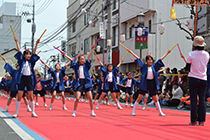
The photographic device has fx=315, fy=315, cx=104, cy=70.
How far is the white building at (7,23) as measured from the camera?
74.5 meters

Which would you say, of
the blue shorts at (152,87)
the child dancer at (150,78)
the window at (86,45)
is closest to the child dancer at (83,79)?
the child dancer at (150,78)

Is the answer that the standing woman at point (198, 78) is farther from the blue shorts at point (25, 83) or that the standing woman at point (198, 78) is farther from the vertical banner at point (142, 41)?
the vertical banner at point (142, 41)

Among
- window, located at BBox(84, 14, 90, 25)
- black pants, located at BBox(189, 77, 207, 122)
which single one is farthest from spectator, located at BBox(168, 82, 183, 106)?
window, located at BBox(84, 14, 90, 25)

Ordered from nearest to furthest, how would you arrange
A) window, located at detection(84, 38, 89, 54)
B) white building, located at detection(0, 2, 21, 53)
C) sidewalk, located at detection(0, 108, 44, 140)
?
sidewalk, located at detection(0, 108, 44, 140) < window, located at detection(84, 38, 89, 54) < white building, located at detection(0, 2, 21, 53)

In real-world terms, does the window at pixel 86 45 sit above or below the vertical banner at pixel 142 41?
above

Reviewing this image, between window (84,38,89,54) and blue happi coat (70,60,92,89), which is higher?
window (84,38,89,54)

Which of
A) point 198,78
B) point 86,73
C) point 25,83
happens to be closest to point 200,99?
point 198,78

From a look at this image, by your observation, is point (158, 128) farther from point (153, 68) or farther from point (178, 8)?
point (178, 8)

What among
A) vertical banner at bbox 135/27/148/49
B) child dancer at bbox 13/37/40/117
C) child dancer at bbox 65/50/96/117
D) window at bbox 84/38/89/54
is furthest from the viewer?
window at bbox 84/38/89/54

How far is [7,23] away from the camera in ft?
247

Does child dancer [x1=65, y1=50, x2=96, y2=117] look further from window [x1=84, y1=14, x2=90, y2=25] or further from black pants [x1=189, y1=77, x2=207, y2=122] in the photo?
window [x1=84, y1=14, x2=90, y2=25]

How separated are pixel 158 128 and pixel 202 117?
43.2 inches

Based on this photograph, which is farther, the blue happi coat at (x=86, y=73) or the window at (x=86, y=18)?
the window at (x=86, y=18)

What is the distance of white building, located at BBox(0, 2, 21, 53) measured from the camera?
244ft
